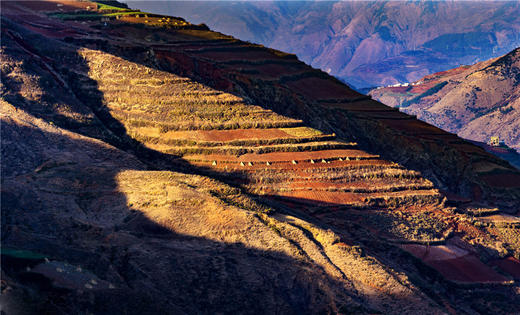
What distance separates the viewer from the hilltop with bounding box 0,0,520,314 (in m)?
16.6

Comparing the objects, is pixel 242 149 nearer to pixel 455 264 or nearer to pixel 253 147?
pixel 253 147

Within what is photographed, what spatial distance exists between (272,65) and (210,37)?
8.93 meters

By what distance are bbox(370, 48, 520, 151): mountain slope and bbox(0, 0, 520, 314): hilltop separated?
393 feet

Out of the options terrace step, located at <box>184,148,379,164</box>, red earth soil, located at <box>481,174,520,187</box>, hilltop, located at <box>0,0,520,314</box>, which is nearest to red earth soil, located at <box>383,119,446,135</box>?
hilltop, located at <box>0,0,520,314</box>

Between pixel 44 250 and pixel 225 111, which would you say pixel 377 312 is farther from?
pixel 225 111

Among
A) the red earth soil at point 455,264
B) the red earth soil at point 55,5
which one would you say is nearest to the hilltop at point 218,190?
the red earth soil at point 455,264

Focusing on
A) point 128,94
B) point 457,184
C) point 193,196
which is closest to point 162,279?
point 193,196

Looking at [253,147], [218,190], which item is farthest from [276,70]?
[218,190]

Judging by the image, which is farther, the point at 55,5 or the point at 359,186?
the point at 55,5

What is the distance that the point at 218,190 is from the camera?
2345 cm

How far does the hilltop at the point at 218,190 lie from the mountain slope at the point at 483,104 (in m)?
120

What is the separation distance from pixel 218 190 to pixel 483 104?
545ft

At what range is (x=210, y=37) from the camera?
173 feet

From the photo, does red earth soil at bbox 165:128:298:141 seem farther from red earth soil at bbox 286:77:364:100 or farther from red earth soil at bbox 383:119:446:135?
red earth soil at bbox 383:119:446:135
